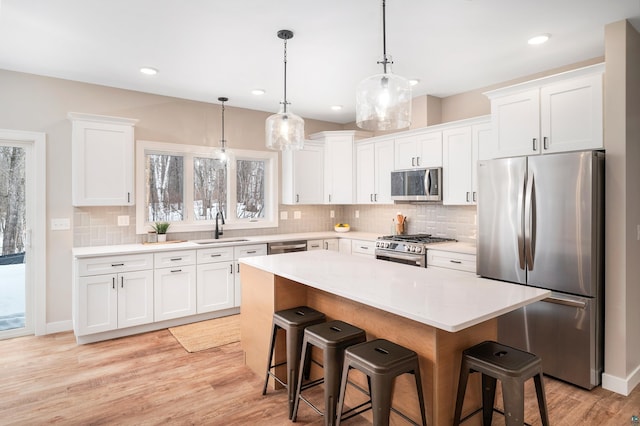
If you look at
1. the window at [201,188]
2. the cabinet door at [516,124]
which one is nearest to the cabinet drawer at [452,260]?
the cabinet door at [516,124]

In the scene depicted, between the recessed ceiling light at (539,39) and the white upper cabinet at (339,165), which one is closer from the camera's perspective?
the recessed ceiling light at (539,39)

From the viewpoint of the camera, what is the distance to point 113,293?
12.8 ft

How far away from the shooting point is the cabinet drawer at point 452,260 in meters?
3.79

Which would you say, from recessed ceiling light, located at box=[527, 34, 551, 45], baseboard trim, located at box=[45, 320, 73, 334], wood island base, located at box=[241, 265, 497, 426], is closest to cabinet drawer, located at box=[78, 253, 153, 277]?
baseboard trim, located at box=[45, 320, 73, 334]

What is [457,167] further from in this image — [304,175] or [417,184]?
[304,175]

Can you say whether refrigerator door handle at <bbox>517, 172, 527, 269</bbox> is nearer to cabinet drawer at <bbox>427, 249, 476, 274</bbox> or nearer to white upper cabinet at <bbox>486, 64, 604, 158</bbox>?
white upper cabinet at <bbox>486, 64, 604, 158</bbox>

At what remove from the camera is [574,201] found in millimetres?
2873

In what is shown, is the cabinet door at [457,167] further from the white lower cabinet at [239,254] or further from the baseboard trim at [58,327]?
the baseboard trim at [58,327]

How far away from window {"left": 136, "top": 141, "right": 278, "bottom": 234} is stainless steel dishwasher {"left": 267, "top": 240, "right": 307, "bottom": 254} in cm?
70

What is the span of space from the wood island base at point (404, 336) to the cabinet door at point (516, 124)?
5.79ft

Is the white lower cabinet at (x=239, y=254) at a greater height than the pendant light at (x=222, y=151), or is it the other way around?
the pendant light at (x=222, y=151)

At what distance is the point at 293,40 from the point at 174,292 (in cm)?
292

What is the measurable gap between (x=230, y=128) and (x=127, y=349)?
3.00 m

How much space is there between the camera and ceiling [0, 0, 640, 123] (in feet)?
8.75
